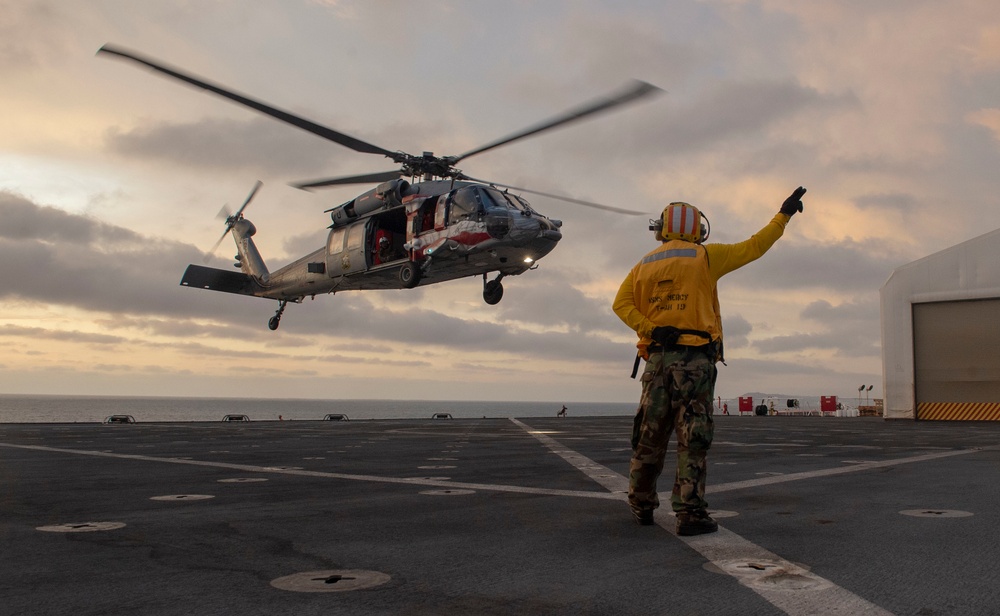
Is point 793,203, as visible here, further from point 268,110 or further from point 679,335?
point 268,110

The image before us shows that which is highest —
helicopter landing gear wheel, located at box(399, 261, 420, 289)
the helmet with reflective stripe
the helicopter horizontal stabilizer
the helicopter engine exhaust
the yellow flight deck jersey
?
the helicopter engine exhaust

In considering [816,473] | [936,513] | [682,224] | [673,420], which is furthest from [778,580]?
[816,473]

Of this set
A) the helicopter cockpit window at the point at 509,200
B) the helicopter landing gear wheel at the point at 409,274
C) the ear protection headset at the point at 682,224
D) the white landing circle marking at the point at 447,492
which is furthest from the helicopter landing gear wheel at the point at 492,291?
the ear protection headset at the point at 682,224

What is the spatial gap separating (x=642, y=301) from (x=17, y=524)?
4.65 metres

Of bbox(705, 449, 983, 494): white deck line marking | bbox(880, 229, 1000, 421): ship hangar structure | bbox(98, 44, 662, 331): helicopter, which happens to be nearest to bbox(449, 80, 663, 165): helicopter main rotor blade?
bbox(98, 44, 662, 331): helicopter

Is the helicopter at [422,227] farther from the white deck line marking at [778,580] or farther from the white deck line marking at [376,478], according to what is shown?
the white deck line marking at [778,580]

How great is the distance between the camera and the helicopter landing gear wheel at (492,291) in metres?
22.7

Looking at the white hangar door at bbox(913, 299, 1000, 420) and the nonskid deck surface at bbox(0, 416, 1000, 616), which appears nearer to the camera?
the nonskid deck surface at bbox(0, 416, 1000, 616)

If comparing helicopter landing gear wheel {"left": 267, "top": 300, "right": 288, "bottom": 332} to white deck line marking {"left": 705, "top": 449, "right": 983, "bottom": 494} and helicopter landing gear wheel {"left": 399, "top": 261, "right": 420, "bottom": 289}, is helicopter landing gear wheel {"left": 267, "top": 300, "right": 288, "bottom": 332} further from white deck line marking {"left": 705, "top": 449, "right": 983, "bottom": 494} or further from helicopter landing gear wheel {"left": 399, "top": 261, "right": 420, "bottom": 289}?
white deck line marking {"left": 705, "top": 449, "right": 983, "bottom": 494}

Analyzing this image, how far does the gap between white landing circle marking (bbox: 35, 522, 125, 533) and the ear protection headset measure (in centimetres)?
441

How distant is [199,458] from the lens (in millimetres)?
10680

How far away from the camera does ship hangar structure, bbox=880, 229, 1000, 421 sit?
33125mm

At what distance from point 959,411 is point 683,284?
3598 cm

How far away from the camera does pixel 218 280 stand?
96.8 feet
